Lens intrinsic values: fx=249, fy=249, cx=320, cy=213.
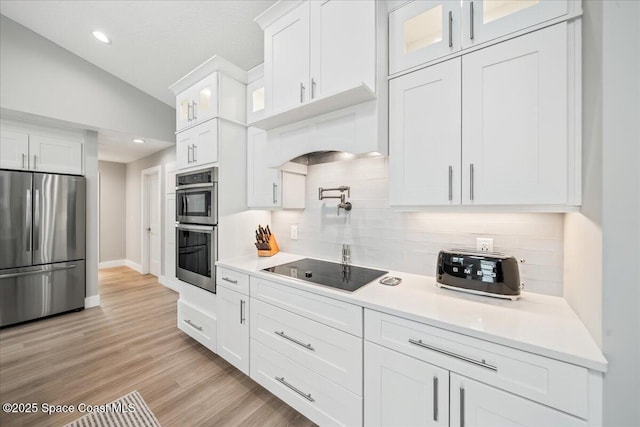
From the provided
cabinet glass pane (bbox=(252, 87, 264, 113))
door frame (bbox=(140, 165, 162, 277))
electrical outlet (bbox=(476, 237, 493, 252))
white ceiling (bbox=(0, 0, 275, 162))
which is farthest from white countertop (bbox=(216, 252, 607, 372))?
door frame (bbox=(140, 165, 162, 277))

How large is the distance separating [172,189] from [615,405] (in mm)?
5049

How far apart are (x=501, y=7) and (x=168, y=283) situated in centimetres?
523

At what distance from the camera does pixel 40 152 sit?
10.2 feet

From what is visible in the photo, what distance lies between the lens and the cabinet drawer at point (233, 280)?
1950 mm

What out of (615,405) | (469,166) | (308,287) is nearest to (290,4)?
(469,166)

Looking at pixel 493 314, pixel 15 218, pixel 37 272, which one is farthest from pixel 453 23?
pixel 37 272

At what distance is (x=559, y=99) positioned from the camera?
41.7 inches

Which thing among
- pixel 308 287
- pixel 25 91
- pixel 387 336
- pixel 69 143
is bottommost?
pixel 387 336

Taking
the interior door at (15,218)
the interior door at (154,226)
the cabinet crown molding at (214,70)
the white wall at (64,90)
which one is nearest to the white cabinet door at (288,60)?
the cabinet crown molding at (214,70)

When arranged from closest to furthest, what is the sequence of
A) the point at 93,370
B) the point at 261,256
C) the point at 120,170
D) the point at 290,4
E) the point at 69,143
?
the point at 290,4, the point at 93,370, the point at 261,256, the point at 69,143, the point at 120,170

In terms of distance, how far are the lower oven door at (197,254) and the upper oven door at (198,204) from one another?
0.07 meters

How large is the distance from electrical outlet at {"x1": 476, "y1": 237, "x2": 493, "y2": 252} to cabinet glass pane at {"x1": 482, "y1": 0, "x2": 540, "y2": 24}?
3.72 ft

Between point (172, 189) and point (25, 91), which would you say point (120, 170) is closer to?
point (172, 189)

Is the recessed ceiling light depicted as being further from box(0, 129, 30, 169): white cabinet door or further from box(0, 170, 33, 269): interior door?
box(0, 170, 33, 269): interior door
